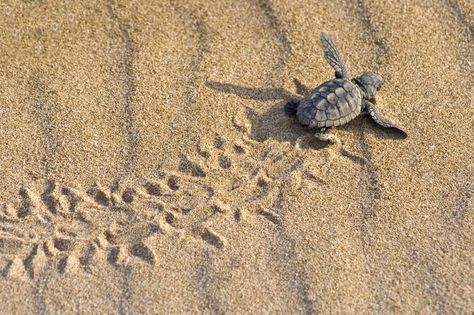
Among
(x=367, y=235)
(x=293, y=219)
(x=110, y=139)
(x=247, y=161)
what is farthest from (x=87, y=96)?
(x=367, y=235)

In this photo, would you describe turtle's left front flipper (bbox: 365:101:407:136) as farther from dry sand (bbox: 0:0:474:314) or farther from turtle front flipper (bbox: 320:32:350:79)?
turtle front flipper (bbox: 320:32:350:79)

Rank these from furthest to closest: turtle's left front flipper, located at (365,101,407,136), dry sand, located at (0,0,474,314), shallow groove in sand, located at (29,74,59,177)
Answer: turtle's left front flipper, located at (365,101,407,136), shallow groove in sand, located at (29,74,59,177), dry sand, located at (0,0,474,314)

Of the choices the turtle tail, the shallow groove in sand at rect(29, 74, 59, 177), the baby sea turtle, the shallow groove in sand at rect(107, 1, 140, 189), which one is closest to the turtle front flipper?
the baby sea turtle

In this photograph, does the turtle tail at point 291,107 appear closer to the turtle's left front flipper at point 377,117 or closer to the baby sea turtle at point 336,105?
the baby sea turtle at point 336,105

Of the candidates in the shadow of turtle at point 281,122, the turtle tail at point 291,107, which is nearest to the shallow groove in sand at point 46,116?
the shadow of turtle at point 281,122

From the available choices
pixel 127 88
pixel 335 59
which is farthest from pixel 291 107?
pixel 127 88

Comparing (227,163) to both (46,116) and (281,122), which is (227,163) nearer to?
(281,122)
